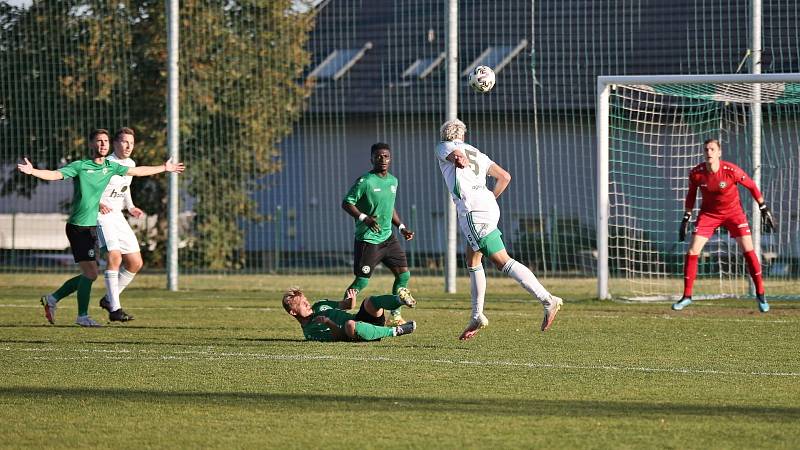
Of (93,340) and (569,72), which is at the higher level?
(569,72)

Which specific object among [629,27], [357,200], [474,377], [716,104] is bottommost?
[474,377]

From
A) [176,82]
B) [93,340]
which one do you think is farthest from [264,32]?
[93,340]

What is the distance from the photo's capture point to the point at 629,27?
19812 mm

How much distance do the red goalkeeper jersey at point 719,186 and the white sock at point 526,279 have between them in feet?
13.2

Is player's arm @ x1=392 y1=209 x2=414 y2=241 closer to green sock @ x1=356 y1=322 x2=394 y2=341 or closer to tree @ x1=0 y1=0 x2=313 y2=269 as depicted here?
green sock @ x1=356 y1=322 x2=394 y2=341

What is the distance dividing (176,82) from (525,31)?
5.95m

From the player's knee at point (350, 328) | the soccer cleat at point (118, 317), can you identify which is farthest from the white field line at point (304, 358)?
the soccer cleat at point (118, 317)

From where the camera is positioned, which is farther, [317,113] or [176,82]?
[317,113]

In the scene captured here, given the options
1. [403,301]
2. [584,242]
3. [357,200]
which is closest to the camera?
[403,301]

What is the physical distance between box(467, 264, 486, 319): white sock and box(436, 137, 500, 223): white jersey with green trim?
1.82 feet

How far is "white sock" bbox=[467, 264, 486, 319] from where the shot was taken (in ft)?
35.1

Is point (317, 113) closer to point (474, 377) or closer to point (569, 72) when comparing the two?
point (569, 72)

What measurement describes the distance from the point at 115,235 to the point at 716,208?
6849mm

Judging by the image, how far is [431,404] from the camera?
713 centimetres
